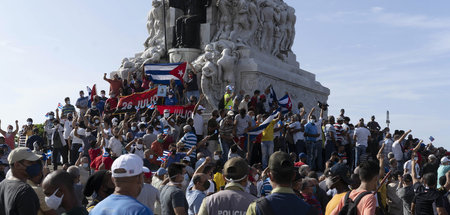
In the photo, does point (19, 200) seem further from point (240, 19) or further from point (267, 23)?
point (267, 23)

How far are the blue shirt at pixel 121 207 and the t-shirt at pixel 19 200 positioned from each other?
1153mm

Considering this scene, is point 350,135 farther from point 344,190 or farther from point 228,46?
point 344,190

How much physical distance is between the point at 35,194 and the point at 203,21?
20083 millimetres

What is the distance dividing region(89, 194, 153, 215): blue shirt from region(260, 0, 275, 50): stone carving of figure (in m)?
21.5

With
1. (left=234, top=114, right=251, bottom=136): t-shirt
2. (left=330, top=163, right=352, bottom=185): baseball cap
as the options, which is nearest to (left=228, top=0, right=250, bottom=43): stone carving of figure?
(left=234, top=114, right=251, bottom=136): t-shirt

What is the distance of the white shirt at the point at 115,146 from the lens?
14.8 meters

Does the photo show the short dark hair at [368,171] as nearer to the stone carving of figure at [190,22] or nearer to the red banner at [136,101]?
the red banner at [136,101]

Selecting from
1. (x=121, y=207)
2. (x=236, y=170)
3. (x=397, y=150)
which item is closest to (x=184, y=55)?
(x=397, y=150)

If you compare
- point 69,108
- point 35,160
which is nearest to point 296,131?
point 69,108

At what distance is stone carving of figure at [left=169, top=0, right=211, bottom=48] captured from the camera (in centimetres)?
2466

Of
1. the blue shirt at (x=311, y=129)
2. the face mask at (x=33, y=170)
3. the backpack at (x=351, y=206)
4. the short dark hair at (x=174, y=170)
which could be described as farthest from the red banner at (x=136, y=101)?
the backpack at (x=351, y=206)

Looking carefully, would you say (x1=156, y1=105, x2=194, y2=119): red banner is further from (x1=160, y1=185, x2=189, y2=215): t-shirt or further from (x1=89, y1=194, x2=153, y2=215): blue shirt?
(x1=89, y1=194, x2=153, y2=215): blue shirt

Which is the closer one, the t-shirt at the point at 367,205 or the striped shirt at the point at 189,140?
the t-shirt at the point at 367,205

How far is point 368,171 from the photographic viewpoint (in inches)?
215
